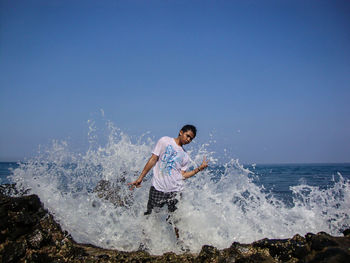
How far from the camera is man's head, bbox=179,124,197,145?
13.2ft

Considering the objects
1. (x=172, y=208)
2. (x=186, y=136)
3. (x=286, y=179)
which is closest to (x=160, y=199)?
(x=172, y=208)

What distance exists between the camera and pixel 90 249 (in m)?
3.52

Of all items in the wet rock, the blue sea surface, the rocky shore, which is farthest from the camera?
the blue sea surface

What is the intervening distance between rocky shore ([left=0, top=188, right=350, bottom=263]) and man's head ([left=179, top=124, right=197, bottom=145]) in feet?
5.15

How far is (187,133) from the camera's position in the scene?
401cm

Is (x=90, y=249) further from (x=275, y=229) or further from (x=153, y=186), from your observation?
(x=275, y=229)

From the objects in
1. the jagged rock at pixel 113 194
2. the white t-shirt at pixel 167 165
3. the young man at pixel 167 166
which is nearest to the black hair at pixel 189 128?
the young man at pixel 167 166

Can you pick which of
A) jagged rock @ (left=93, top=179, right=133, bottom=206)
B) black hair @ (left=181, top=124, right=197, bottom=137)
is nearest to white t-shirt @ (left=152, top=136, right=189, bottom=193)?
black hair @ (left=181, top=124, right=197, bottom=137)

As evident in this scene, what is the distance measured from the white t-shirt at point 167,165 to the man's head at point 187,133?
155 millimetres

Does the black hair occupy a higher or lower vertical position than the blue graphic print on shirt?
higher

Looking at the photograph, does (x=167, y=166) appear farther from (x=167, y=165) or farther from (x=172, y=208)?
(x=172, y=208)

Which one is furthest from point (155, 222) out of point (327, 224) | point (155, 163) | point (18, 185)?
point (327, 224)

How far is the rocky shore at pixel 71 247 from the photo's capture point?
2.82m

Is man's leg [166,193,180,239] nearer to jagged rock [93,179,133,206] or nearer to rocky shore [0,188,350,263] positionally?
rocky shore [0,188,350,263]
